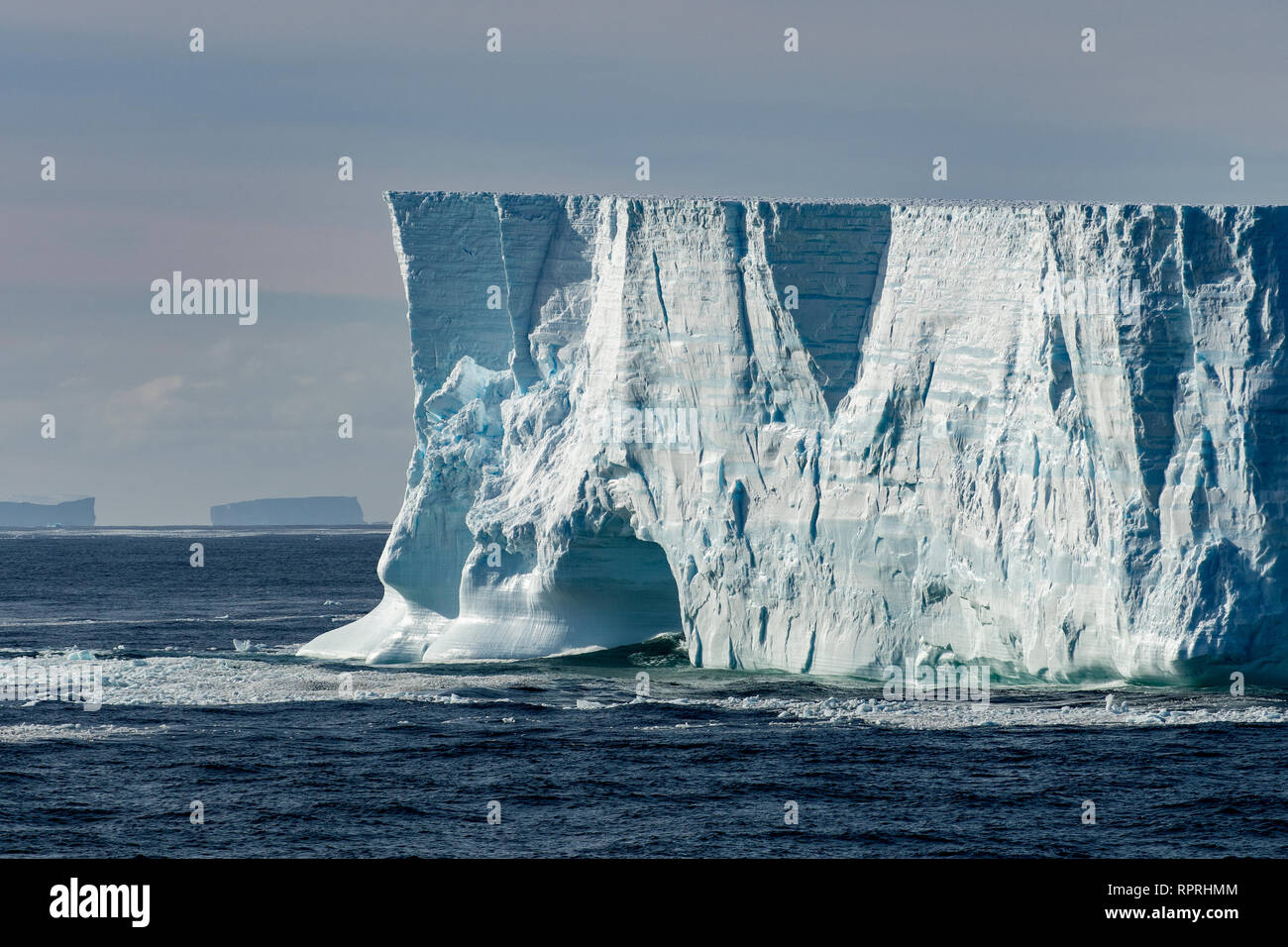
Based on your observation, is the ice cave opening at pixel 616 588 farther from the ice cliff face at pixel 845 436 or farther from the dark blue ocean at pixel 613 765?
the dark blue ocean at pixel 613 765

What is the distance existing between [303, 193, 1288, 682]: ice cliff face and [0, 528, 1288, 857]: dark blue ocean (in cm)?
131

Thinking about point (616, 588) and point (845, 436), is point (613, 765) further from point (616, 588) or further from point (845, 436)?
point (616, 588)

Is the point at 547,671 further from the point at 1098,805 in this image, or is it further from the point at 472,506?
the point at 1098,805

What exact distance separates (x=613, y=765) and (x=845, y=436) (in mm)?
8925

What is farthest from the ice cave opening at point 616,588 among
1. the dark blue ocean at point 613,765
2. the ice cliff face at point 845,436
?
the dark blue ocean at point 613,765

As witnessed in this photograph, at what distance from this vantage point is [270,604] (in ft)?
178

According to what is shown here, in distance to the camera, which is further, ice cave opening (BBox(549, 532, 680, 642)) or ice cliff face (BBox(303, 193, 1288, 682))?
ice cave opening (BBox(549, 532, 680, 642))

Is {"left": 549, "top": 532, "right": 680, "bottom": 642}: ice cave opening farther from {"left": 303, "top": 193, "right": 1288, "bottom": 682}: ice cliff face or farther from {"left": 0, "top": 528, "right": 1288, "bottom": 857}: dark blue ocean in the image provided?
{"left": 0, "top": 528, "right": 1288, "bottom": 857}: dark blue ocean

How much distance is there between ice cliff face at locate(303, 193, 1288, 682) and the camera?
1016 inches

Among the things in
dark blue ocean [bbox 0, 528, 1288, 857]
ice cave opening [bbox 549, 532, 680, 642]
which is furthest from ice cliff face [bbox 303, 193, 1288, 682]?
dark blue ocean [bbox 0, 528, 1288, 857]

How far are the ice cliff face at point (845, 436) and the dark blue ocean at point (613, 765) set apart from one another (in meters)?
1.31

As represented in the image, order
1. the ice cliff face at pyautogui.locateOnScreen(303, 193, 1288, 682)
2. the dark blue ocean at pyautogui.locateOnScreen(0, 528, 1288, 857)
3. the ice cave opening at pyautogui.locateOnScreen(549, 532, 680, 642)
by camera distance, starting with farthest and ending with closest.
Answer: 1. the ice cave opening at pyautogui.locateOnScreen(549, 532, 680, 642)
2. the ice cliff face at pyautogui.locateOnScreen(303, 193, 1288, 682)
3. the dark blue ocean at pyautogui.locateOnScreen(0, 528, 1288, 857)

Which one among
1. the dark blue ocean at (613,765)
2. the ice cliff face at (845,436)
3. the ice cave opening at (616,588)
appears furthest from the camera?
the ice cave opening at (616,588)

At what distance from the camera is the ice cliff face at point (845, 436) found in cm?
2581
